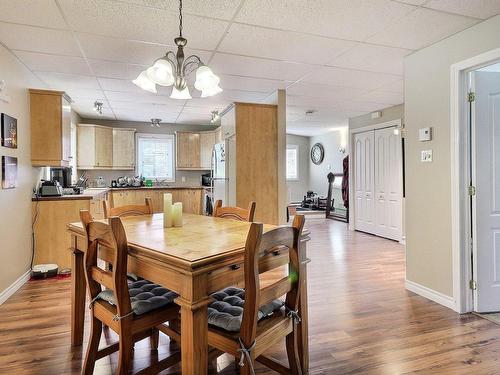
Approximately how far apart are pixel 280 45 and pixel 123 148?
5.00 m

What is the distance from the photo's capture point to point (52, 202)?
12.6ft

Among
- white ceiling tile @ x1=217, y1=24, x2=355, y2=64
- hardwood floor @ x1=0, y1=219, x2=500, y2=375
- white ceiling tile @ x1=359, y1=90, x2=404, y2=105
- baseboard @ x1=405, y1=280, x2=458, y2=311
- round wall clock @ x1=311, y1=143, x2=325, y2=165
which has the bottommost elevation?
hardwood floor @ x1=0, y1=219, x2=500, y2=375

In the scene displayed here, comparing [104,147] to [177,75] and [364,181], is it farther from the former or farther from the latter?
[364,181]

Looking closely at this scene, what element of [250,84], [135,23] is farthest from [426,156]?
[135,23]

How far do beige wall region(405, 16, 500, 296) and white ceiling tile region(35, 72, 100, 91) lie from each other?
3734mm

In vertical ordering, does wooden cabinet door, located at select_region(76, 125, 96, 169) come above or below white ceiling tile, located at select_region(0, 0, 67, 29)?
below

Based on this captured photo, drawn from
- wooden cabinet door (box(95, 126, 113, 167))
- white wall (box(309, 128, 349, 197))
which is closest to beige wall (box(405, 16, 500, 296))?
white wall (box(309, 128, 349, 197))

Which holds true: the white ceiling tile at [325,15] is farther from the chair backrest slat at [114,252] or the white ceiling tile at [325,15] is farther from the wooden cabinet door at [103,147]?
the wooden cabinet door at [103,147]

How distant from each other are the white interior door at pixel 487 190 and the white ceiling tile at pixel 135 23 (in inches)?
90.8

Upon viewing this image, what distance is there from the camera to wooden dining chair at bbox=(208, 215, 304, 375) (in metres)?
1.33

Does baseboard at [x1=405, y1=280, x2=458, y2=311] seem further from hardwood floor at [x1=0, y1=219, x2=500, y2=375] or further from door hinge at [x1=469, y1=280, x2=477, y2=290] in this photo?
door hinge at [x1=469, y1=280, x2=477, y2=290]

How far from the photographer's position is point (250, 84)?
421 centimetres

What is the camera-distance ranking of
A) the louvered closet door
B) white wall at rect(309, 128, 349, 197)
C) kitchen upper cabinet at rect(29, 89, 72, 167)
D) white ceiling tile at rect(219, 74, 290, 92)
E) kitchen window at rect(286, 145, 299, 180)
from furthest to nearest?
kitchen window at rect(286, 145, 299, 180) < white wall at rect(309, 128, 349, 197) < the louvered closet door < white ceiling tile at rect(219, 74, 290, 92) < kitchen upper cabinet at rect(29, 89, 72, 167)

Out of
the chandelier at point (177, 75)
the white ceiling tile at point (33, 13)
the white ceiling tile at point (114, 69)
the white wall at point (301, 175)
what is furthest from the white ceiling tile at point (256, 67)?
the white wall at point (301, 175)
